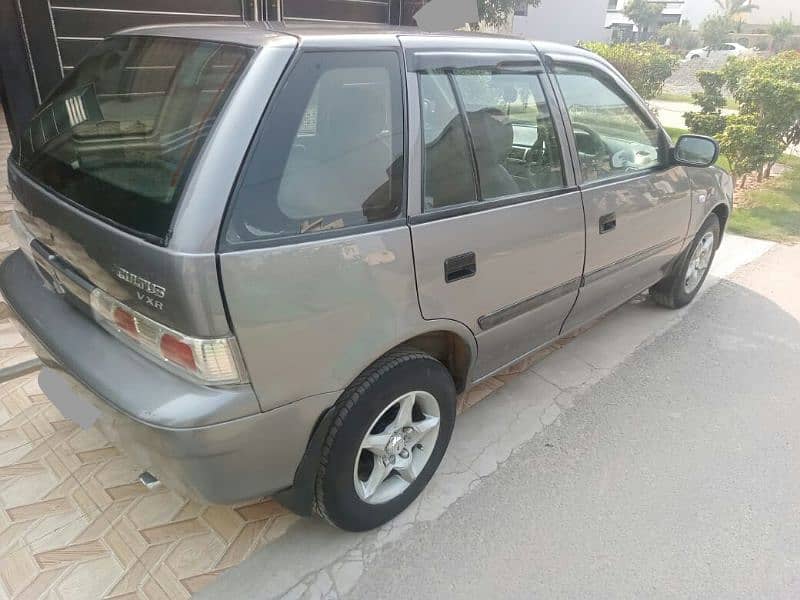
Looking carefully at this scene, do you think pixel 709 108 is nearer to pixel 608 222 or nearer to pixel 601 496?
pixel 608 222

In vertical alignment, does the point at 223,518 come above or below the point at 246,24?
below

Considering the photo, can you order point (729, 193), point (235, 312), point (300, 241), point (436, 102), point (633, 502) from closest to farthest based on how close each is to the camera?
point (235, 312)
point (300, 241)
point (436, 102)
point (633, 502)
point (729, 193)

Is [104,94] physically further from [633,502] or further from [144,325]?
[633,502]

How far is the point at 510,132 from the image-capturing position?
2.43 metres

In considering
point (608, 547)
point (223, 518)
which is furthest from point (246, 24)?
point (608, 547)

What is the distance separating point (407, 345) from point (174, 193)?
99 centimetres

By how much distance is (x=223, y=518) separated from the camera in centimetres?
223

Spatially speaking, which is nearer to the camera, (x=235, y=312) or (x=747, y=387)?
(x=235, y=312)

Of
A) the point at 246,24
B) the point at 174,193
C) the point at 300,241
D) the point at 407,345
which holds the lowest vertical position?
the point at 407,345

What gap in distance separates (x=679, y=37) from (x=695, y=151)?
61.3 metres

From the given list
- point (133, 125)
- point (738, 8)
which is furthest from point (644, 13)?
point (133, 125)

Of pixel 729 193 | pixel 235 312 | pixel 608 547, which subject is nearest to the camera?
pixel 235 312

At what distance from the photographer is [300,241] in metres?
1.63

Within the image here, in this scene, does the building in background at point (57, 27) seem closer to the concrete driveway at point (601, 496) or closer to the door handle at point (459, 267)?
the door handle at point (459, 267)
